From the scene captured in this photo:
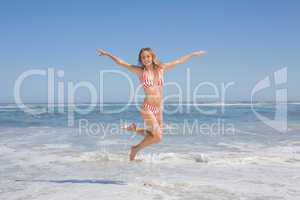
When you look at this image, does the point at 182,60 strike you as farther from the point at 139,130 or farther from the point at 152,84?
the point at 139,130

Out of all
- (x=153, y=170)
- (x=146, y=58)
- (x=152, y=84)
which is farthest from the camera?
(x=153, y=170)

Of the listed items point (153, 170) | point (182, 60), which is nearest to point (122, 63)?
point (182, 60)

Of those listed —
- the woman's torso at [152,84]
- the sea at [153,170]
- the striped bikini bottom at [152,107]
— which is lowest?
the sea at [153,170]

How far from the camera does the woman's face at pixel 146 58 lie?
6.20m

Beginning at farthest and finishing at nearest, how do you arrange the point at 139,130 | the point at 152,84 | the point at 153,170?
the point at 153,170, the point at 139,130, the point at 152,84

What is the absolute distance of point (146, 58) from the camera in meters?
6.21

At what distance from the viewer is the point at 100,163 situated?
8484 millimetres

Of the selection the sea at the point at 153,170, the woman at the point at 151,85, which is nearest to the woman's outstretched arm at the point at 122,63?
the woman at the point at 151,85

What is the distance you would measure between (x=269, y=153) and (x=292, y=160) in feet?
3.82

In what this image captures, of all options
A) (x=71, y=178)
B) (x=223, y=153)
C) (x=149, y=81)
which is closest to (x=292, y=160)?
(x=223, y=153)

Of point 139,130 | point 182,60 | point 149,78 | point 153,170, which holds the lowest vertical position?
point 153,170

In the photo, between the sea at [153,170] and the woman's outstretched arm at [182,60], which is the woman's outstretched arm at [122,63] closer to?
the woman's outstretched arm at [182,60]

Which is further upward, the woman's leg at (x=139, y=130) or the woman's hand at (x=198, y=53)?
the woman's hand at (x=198, y=53)

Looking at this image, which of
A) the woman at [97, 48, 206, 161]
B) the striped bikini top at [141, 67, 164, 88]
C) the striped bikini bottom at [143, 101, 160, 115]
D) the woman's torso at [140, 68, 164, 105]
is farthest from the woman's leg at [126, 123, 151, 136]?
the striped bikini top at [141, 67, 164, 88]
